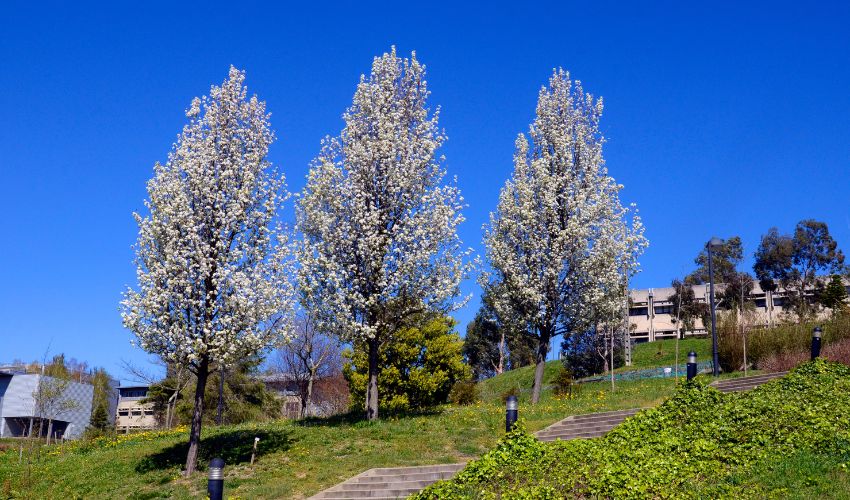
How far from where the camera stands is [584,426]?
2139cm

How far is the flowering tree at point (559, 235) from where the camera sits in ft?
94.2

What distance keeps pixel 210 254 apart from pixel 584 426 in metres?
11.2

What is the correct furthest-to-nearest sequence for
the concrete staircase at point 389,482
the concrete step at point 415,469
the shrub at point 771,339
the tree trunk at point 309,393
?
the tree trunk at point 309,393 → the shrub at point 771,339 → the concrete step at point 415,469 → the concrete staircase at point 389,482

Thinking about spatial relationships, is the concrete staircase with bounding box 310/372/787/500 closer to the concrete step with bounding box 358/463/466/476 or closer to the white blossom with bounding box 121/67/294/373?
the concrete step with bounding box 358/463/466/476

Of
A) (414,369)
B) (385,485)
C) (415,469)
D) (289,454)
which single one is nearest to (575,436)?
(415,469)

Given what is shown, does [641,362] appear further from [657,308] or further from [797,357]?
[657,308]

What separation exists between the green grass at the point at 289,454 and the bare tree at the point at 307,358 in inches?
456

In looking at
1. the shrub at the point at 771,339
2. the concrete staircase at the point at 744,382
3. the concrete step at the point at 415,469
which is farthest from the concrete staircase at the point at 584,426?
the shrub at the point at 771,339

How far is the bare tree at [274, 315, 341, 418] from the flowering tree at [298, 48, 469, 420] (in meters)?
11.4

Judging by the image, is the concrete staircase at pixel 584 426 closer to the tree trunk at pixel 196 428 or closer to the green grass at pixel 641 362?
the tree trunk at pixel 196 428

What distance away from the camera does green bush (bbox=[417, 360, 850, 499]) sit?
12.6 m

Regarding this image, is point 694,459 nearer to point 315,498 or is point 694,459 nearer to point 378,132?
point 315,498

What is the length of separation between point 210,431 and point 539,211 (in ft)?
47.0

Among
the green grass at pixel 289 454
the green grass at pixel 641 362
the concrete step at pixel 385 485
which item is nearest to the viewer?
the concrete step at pixel 385 485
